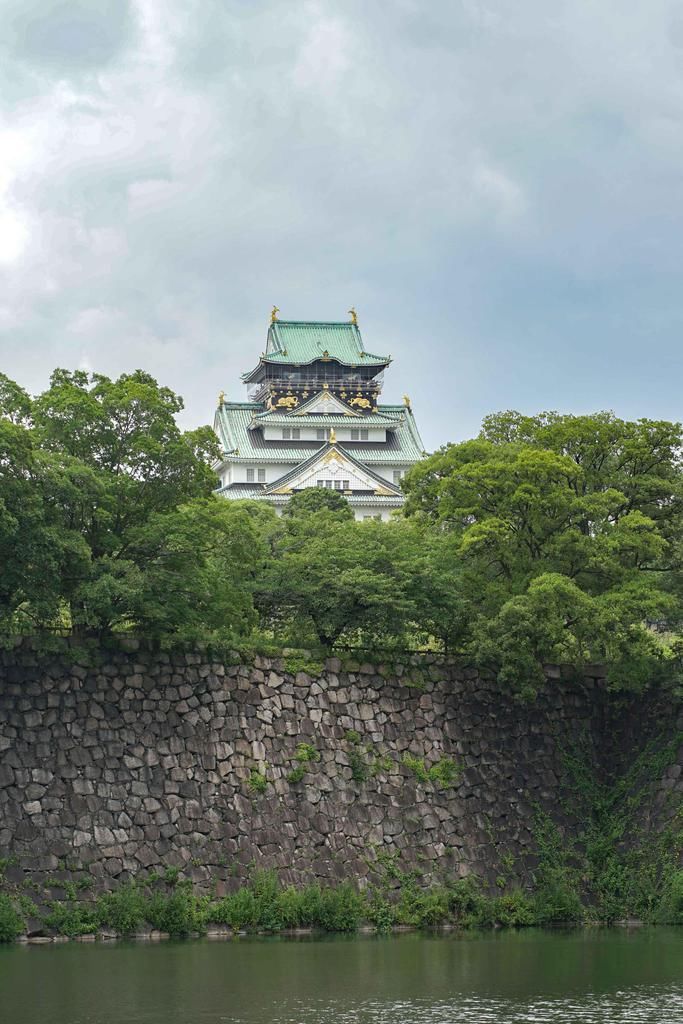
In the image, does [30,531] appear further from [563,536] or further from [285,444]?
[285,444]

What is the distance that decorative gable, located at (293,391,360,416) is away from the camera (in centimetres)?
7205

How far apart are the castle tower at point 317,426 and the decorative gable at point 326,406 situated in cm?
5

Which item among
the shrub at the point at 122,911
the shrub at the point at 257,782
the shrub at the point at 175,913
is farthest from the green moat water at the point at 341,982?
the shrub at the point at 257,782

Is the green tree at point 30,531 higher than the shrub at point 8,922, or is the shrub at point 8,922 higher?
the green tree at point 30,531

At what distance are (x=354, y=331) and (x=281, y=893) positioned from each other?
179 ft

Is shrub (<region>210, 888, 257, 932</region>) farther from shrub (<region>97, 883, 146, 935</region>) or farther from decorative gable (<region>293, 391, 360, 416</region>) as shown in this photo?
decorative gable (<region>293, 391, 360, 416</region>)

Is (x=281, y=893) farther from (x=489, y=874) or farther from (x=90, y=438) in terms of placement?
(x=90, y=438)

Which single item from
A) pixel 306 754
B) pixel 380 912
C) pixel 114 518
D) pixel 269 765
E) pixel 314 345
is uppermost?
pixel 314 345

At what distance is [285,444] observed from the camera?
71.0 m

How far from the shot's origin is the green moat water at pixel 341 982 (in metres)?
17.3

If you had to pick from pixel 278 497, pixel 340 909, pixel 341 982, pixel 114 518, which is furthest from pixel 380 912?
pixel 278 497

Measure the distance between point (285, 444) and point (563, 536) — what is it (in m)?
41.7

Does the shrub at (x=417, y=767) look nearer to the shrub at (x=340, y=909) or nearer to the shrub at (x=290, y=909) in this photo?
the shrub at (x=340, y=909)

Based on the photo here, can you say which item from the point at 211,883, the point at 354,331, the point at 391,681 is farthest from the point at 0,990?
the point at 354,331
